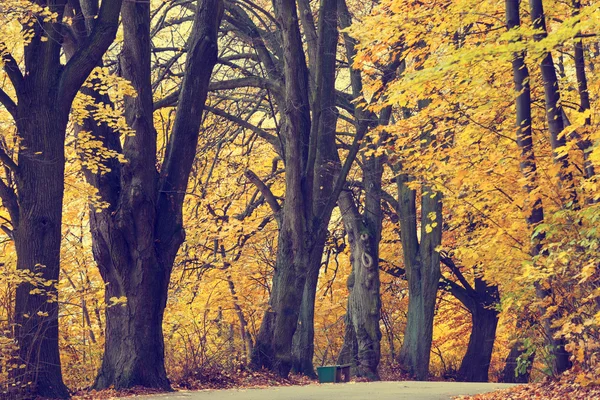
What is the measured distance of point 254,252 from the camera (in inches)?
1001

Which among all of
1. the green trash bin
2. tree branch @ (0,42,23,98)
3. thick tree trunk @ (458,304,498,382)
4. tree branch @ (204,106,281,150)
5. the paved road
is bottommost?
the paved road

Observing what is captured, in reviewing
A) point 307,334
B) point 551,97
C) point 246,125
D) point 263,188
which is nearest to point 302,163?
point 246,125

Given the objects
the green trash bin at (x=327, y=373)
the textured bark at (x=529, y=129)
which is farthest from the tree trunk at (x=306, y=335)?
the textured bark at (x=529, y=129)

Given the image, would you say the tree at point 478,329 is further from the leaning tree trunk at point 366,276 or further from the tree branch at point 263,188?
the tree branch at point 263,188

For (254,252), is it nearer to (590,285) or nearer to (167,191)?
(167,191)

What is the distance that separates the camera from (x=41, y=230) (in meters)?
11.8

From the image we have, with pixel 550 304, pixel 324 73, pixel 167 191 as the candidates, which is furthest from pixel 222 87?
pixel 550 304

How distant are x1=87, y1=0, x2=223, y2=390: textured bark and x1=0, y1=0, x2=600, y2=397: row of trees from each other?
0.03 metres

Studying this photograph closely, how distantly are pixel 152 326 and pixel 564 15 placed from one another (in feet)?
26.9

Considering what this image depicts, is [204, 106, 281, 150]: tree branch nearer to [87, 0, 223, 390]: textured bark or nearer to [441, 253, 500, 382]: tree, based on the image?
[87, 0, 223, 390]: textured bark

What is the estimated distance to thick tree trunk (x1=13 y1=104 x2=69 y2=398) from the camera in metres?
11.6

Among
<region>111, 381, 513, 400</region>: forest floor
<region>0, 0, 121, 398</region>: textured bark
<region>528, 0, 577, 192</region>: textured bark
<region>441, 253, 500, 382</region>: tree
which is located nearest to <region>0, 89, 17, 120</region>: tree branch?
<region>0, 0, 121, 398</region>: textured bark

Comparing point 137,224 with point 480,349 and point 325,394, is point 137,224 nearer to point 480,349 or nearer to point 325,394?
point 325,394

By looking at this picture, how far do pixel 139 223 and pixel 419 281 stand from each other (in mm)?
9327
